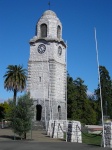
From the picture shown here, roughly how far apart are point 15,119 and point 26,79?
26.3 meters

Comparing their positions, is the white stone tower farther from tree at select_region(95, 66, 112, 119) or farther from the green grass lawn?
tree at select_region(95, 66, 112, 119)

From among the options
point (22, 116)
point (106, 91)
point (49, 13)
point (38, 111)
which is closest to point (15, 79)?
point (38, 111)

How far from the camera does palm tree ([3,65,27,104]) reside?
54312 mm

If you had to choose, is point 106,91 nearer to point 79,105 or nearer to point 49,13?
point 79,105

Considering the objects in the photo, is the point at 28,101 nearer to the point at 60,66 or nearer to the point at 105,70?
the point at 60,66

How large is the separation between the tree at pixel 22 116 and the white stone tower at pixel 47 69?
1848cm

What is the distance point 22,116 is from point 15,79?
2646cm

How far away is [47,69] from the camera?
5003 cm

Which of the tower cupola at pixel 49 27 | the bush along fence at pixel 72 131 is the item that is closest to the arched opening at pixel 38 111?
the tower cupola at pixel 49 27

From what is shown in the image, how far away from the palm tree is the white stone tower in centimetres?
402

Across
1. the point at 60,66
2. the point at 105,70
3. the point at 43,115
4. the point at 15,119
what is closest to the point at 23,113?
the point at 15,119

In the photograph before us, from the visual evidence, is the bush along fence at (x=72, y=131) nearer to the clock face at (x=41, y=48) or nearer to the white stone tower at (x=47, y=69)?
the white stone tower at (x=47, y=69)

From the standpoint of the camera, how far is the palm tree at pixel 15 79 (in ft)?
178

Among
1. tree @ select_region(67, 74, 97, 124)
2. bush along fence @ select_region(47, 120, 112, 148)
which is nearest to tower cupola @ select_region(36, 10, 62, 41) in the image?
tree @ select_region(67, 74, 97, 124)
